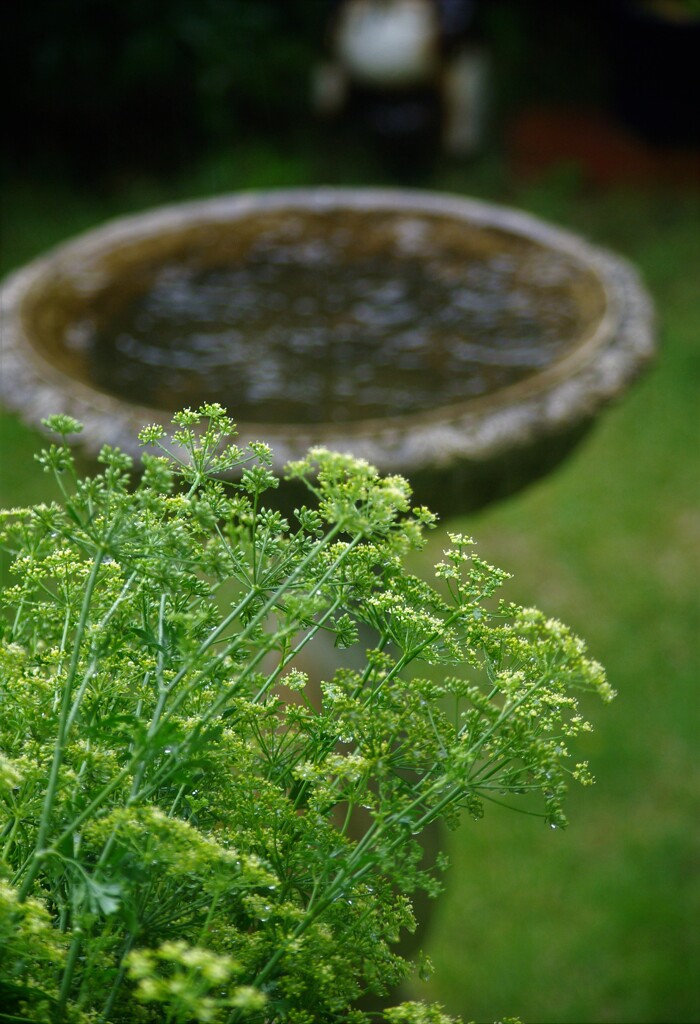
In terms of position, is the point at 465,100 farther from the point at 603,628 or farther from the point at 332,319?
the point at 332,319

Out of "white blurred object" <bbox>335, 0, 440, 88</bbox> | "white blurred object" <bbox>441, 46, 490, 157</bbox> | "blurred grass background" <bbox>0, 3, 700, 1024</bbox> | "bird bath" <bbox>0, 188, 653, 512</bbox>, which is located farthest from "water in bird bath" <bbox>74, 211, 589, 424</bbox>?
"white blurred object" <bbox>441, 46, 490, 157</bbox>

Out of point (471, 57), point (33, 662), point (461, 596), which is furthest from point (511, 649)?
point (471, 57)

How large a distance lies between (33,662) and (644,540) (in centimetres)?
305

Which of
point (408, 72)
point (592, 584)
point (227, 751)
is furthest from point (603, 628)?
point (408, 72)

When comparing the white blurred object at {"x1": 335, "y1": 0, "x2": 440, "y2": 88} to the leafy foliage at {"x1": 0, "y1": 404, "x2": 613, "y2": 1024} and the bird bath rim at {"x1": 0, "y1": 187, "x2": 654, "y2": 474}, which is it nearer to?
the bird bath rim at {"x1": 0, "y1": 187, "x2": 654, "y2": 474}

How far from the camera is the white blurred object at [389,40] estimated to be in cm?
471

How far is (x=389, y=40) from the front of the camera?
4.71m

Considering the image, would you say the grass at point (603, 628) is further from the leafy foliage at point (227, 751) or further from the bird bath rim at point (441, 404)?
the leafy foliage at point (227, 751)

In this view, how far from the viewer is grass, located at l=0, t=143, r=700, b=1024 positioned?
2266 millimetres

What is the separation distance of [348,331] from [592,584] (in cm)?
143

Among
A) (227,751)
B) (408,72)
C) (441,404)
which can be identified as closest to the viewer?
(227,751)

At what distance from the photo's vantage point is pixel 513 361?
1.98m

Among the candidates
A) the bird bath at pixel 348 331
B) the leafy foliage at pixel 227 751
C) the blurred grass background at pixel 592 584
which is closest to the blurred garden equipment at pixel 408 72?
the blurred grass background at pixel 592 584

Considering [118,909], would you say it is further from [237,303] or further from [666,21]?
[666,21]
